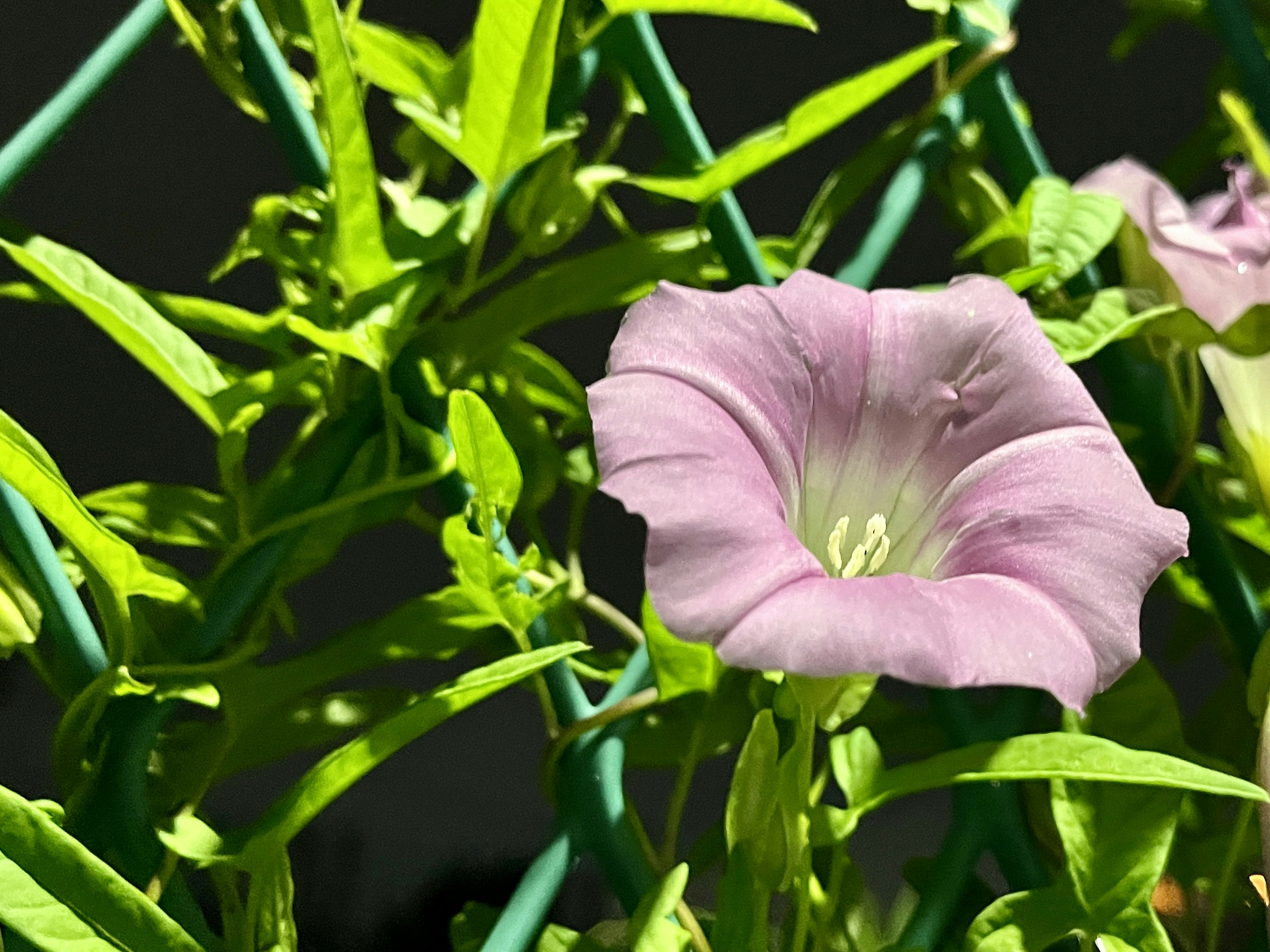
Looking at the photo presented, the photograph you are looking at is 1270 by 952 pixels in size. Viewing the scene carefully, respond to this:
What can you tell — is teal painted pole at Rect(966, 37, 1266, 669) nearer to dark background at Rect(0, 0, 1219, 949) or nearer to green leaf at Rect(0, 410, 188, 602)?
dark background at Rect(0, 0, 1219, 949)

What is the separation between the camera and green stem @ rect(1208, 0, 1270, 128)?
21.4 inches

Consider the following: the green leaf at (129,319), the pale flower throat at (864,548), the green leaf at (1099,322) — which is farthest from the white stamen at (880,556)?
the green leaf at (129,319)

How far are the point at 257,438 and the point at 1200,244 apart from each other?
1.63ft

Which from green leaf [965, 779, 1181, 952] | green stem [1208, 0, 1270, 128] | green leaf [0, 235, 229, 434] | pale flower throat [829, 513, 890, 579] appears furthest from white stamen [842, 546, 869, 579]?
green stem [1208, 0, 1270, 128]

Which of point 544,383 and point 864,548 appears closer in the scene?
point 864,548

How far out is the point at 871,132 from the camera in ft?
2.53

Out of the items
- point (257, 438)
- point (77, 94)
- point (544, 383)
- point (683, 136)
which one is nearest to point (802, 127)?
point (683, 136)

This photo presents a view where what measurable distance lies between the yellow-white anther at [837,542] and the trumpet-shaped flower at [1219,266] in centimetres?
20

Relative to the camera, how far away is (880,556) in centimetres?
39

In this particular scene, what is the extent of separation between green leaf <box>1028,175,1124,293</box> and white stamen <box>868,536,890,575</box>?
135 millimetres

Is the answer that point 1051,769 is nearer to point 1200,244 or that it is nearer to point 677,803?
point 677,803

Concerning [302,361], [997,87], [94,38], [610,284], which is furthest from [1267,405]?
[94,38]

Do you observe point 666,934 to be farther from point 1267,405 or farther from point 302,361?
point 1267,405

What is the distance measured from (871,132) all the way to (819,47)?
70mm
